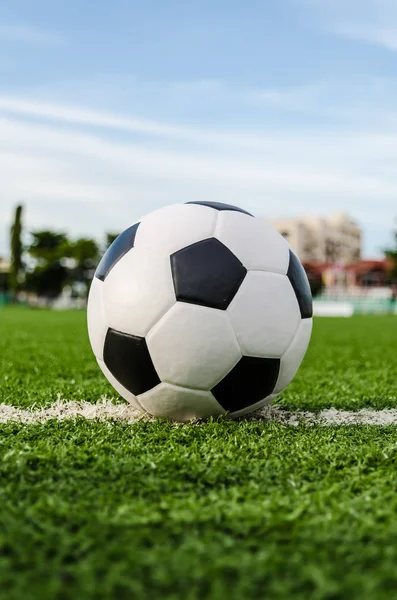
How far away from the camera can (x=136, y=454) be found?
276cm

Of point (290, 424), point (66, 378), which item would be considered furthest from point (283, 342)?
point (66, 378)

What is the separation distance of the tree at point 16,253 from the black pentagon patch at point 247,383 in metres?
58.7

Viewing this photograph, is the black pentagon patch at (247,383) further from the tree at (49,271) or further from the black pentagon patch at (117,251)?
the tree at (49,271)

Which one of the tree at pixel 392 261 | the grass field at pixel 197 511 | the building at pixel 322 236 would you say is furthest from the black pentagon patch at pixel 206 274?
the building at pixel 322 236

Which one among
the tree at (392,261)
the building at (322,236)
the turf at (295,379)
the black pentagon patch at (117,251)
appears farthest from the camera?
the building at (322,236)

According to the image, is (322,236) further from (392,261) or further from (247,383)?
(247,383)

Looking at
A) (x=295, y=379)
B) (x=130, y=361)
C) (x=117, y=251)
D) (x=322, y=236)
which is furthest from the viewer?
(x=322, y=236)

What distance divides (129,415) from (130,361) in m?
0.55

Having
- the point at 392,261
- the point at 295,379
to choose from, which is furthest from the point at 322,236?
the point at 295,379

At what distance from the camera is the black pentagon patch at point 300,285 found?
11.5 feet

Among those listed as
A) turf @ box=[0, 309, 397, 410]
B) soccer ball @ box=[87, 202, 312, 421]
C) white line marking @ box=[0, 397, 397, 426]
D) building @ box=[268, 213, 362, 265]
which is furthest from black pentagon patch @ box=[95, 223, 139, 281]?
building @ box=[268, 213, 362, 265]

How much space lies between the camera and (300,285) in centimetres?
355

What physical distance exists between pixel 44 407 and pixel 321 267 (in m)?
77.8

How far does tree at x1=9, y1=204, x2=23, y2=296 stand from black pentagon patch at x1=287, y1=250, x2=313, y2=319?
5859 centimetres
